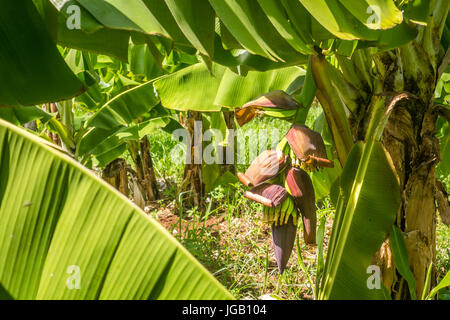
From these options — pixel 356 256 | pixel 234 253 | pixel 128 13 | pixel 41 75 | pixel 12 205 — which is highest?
pixel 128 13

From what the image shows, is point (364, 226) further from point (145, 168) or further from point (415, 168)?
point (145, 168)

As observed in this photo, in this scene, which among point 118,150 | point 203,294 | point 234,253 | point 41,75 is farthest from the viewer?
point 118,150

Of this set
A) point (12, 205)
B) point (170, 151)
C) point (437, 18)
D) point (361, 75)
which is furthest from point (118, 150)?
point (12, 205)

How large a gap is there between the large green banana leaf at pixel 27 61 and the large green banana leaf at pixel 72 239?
0.27 metres

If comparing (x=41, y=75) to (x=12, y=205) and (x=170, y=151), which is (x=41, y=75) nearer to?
(x=12, y=205)

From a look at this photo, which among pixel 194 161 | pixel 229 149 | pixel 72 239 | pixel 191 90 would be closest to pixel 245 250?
pixel 229 149

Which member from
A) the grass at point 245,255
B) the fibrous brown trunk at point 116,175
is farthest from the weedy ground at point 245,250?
the fibrous brown trunk at point 116,175

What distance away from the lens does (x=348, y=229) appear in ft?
2.54

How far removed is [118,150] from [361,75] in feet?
5.73

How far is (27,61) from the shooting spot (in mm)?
677

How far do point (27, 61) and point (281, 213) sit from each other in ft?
1.80

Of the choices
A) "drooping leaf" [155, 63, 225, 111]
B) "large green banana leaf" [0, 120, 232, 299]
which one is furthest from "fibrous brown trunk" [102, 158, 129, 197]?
"large green banana leaf" [0, 120, 232, 299]

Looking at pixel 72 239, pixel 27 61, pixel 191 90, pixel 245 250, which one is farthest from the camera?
pixel 245 250

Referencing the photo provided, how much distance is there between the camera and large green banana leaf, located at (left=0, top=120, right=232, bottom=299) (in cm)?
41
